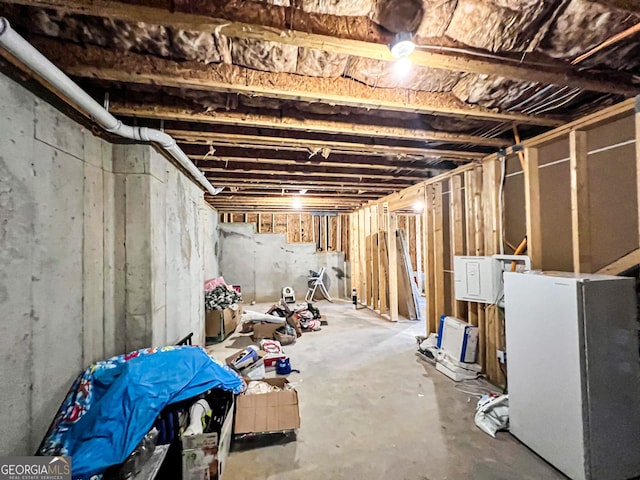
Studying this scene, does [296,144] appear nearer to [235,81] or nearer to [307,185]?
[235,81]

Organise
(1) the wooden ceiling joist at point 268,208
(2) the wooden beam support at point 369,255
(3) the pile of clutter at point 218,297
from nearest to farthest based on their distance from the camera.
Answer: (3) the pile of clutter at point 218,297 < (2) the wooden beam support at point 369,255 < (1) the wooden ceiling joist at point 268,208

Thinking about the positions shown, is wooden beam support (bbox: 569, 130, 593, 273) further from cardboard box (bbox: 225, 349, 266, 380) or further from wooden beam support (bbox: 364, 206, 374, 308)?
wooden beam support (bbox: 364, 206, 374, 308)

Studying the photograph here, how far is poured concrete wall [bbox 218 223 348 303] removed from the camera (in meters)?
7.42

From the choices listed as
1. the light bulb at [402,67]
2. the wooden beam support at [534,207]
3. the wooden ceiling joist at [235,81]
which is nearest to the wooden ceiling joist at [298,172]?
the wooden beam support at [534,207]

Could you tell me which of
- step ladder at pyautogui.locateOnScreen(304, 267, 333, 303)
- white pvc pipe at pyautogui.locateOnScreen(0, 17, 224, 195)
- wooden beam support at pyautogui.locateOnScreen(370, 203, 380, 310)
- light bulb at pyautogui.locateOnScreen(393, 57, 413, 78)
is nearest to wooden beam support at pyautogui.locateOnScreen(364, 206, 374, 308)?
wooden beam support at pyautogui.locateOnScreen(370, 203, 380, 310)

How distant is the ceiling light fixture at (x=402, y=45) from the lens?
1.32m

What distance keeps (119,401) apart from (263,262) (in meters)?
6.07

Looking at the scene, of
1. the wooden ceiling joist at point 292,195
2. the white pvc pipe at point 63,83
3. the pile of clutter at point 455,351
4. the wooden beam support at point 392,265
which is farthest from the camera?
the wooden beam support at point 392,265

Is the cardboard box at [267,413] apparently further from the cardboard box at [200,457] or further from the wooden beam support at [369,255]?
the wooden beam support at [369,255]

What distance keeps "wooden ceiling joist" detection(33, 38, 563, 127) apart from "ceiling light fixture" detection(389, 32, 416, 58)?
0.50 meters

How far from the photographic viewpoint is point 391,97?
6.32 feet

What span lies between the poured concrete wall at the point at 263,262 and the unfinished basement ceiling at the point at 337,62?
5066 mm

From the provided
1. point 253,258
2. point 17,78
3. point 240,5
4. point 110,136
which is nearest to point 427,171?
point 240,5

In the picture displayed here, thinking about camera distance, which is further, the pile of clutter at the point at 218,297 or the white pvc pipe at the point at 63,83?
the pile of clutter at the point at 218,297
